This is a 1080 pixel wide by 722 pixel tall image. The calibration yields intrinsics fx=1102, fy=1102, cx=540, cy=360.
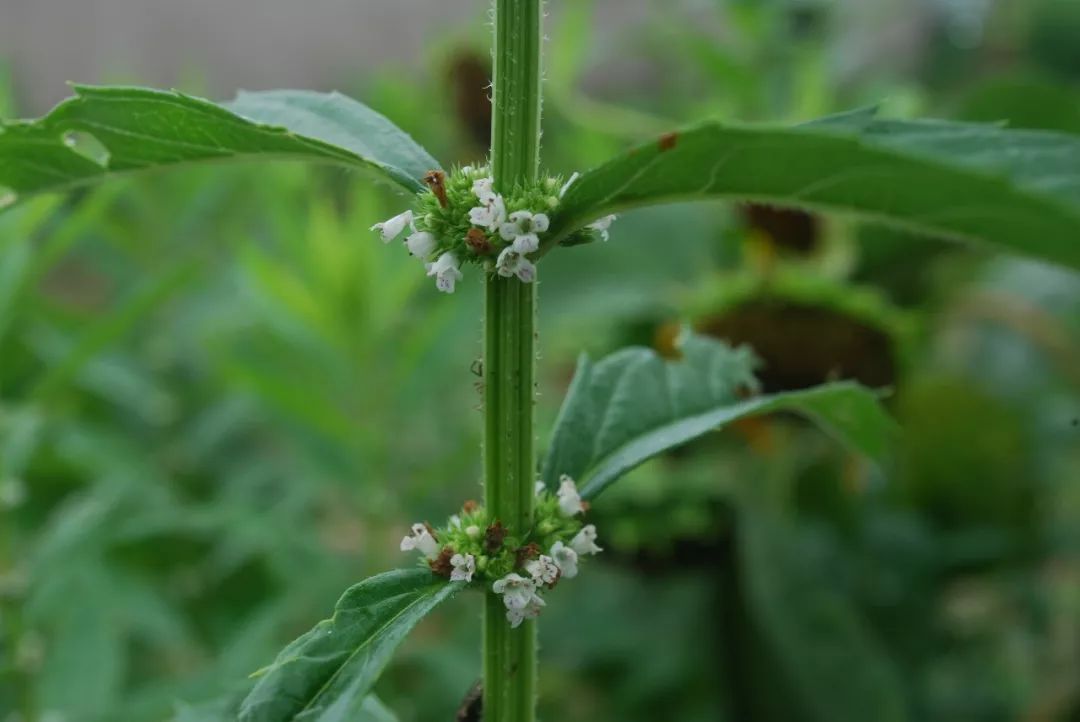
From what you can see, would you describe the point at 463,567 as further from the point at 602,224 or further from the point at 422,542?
the point at 602,224

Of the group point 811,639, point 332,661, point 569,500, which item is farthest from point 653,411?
point 811,639

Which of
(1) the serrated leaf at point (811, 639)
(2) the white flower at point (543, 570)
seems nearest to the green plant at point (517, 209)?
(2) the white flower at point (543, 570)

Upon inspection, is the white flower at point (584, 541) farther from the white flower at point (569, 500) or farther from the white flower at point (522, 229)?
the white flower at point (522, 229)

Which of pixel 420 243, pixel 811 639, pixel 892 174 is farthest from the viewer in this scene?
pixel 811 639

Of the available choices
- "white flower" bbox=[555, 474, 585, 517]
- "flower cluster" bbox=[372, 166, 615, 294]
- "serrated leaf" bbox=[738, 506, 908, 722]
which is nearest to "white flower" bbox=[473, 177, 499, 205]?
"flower cluster" bbox=[372, 166, 615, 294]

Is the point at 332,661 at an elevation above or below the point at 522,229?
below

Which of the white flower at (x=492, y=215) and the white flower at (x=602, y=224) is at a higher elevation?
the white flower at (x=602, y=224)

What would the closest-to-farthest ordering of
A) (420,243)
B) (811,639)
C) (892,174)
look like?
(892,174)
(420,243)
(811,639)
